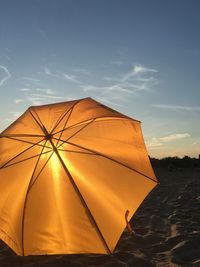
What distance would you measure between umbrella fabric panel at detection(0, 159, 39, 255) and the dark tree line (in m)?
19.7

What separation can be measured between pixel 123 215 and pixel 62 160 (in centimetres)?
117

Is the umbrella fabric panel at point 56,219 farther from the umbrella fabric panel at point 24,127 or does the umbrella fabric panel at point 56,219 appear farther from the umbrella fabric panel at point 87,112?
the umbrella fabric panel at point 87,112

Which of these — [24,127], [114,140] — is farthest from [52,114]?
[114,140]

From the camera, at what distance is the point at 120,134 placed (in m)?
6.23

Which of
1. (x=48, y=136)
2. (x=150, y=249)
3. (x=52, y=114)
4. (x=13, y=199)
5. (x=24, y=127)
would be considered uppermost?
(x=52, y=114)

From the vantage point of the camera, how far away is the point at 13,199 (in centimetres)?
523

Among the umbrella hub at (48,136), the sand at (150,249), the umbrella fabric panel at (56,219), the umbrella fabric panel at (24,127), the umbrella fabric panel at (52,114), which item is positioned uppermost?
the umbrella fabric panel at (52,114)

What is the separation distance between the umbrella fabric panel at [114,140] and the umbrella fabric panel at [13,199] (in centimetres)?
69

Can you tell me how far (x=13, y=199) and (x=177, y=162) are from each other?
22485 millimetres

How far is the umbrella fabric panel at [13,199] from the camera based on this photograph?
5098 millimetres

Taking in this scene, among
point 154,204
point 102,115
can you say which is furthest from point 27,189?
point 154,204

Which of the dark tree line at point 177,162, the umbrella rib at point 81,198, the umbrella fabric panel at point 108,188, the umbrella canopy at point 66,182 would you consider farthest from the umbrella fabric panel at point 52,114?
the dark tree line at point 177,162

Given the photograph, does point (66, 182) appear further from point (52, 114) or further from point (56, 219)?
point (52, 114)

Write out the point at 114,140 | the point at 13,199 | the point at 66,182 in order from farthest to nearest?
the point at 114,140, the point at 13,199, the point at 66,182
